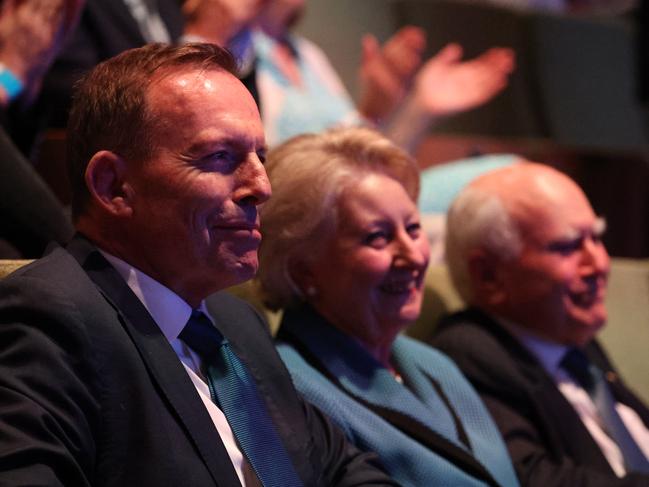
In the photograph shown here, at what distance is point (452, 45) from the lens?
14.7 feet

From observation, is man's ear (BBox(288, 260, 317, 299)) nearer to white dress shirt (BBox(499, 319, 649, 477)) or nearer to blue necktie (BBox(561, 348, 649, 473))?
white dress shirt (BBox(499, 319, 649, 477))

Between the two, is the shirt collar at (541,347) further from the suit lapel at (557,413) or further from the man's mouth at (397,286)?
the man's mouth at (397,286)

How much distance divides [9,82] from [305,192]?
→ 64 cm

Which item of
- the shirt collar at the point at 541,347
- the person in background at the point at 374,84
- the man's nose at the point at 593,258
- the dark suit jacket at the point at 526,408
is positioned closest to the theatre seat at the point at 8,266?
the dark suit jacket at the point at 526,408

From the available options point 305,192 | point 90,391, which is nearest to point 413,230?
point 305,192

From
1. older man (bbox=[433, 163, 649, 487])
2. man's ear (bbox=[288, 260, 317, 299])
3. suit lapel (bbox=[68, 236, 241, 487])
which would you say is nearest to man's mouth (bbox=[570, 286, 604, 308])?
older man (bbox=[433, 163, 649, 487])

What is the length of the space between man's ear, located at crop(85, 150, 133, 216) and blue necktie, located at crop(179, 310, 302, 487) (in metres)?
0.17

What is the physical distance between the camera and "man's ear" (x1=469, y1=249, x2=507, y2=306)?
8.05 feet

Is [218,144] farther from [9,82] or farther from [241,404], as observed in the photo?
[9,82]

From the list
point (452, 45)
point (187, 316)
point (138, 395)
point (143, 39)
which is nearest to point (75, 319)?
point (138, 395)

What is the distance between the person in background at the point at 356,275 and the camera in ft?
6.46

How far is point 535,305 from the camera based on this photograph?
2.41 m

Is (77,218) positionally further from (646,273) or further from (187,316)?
(646,273)

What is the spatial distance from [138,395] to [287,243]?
0.79m
